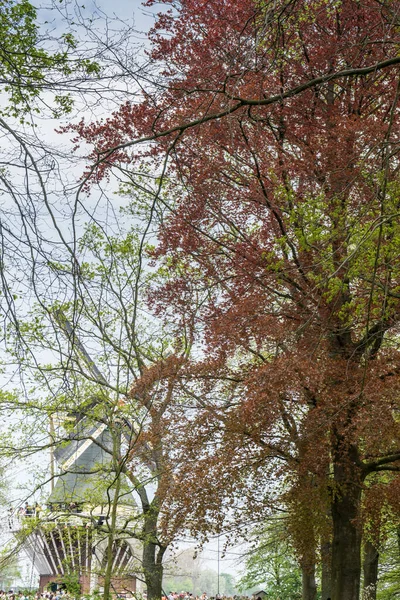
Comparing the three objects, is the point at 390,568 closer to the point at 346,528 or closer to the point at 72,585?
the point at 346,528

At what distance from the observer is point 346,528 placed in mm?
11914

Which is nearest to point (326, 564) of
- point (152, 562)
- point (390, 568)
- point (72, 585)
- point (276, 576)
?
point (152, 562)

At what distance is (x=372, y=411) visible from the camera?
10.5 m

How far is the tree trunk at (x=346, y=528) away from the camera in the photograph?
11.6 metres

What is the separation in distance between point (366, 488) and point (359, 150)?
515cm

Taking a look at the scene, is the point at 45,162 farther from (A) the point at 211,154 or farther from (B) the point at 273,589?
(B) the point at 273,589

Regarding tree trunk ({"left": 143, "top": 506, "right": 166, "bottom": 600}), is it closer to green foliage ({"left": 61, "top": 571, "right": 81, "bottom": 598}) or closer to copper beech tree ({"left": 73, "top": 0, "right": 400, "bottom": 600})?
green foliage ({"left": 61, "top": 571, "right": 81, "bottom": 598})

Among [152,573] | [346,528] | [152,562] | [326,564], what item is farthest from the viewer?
[152,562]

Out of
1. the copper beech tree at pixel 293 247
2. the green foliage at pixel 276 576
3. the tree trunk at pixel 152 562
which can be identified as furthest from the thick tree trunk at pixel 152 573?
the green foliage at pixel 276 576

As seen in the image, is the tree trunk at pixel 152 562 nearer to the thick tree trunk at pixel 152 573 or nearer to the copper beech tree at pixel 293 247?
the thick tree trunk at pixel 152 573

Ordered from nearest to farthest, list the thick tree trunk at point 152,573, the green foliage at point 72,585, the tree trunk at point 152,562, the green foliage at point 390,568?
1. the green foliage at point 72,585
2. the tree trunk at point 152,562
3. the thick tree trunk at point 152,573
4. the green foliage at point 390,568

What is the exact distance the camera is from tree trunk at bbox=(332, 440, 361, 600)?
455 inches

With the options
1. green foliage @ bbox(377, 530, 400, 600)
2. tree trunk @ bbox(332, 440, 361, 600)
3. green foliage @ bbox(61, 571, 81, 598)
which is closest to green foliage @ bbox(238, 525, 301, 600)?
green foliage @ bbox(377, 530, 400, 600)

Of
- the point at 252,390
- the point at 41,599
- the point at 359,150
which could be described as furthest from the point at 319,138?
the point at 41,599
